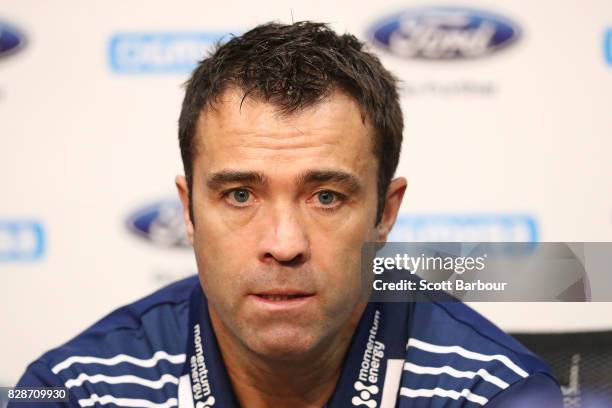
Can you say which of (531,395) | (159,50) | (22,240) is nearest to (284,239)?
(531,395)

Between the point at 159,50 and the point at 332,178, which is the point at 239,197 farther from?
the point at 159,50

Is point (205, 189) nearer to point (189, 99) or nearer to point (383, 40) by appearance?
point (189, 99)

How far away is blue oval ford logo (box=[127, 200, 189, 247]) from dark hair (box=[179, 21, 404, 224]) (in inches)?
31.7

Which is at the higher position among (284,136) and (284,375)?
(284,136)

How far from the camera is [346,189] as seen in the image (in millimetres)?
1273

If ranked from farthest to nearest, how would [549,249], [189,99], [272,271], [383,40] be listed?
1. [383,40]
2. [549,249]
3. [189,99]
4. [272,271]

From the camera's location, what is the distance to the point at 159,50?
2180 mm

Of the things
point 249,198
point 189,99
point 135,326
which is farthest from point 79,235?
point 249,198

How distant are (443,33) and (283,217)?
3.82 ft

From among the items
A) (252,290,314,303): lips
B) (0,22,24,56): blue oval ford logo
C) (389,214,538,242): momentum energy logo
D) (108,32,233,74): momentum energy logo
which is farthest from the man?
(0,22,24,56): blue oval ford logo

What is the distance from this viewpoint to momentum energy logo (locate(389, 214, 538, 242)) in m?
2.13

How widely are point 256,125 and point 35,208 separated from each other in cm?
119

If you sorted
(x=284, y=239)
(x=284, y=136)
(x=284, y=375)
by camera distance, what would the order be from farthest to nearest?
(x=284, y=375) → (x=284, y=136) → (x=284, y=239)

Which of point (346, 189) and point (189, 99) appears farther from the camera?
A: point (189, 99)
